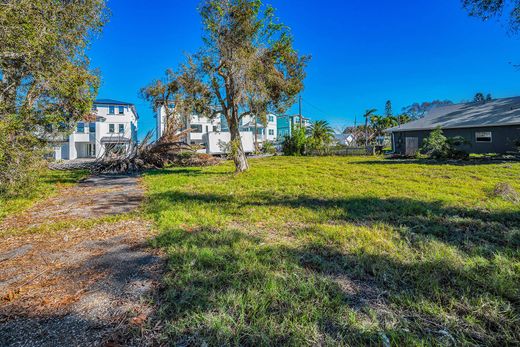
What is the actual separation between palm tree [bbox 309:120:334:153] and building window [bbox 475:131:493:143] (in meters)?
12.8

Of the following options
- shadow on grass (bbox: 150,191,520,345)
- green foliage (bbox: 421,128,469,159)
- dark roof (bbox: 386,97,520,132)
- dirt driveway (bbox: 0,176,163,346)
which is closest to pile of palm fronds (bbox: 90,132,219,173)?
dirt driveway (bbox: 0,176,163,346)

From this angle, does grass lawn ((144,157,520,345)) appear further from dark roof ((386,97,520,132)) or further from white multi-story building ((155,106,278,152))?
white multi-story building ((155,106,278,152))

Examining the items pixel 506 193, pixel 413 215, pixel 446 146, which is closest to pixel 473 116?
pixel 446 146

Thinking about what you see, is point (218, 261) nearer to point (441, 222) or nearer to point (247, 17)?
point (441, 222)

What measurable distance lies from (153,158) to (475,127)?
24.4 metres

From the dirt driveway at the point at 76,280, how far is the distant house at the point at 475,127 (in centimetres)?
2179

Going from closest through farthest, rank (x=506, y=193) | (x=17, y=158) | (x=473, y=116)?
(x=17, y=158) < (x=506, y=193) < (x=473, y=116)

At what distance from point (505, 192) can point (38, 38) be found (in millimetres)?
→ 11500

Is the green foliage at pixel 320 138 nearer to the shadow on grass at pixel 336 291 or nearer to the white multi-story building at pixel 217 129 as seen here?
the white multi-story building at pixel 217 129

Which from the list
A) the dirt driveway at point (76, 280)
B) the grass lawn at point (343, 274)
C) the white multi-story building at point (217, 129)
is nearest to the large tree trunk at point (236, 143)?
the grass lawn at point (343, 274)

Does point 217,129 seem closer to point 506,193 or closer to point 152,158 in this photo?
point 152,158

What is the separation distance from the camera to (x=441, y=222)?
4.61 metres

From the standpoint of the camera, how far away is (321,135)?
97.7ft

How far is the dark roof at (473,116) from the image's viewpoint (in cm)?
2011
